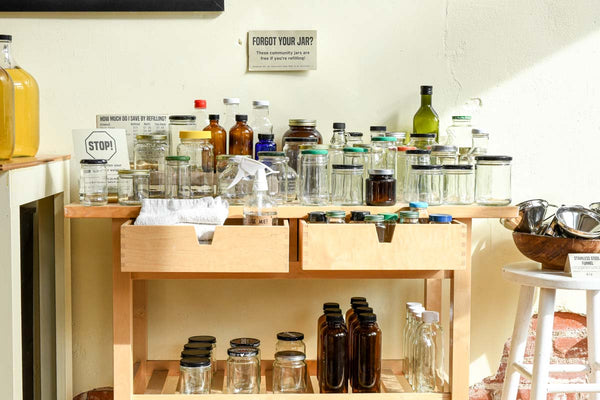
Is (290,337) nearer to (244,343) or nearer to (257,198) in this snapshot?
(244,343)

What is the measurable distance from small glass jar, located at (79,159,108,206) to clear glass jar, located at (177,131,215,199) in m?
0.22

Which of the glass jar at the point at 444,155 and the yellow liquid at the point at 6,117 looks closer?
the yellow liquid at the point at 6,117

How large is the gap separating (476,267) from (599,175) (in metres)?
0.50

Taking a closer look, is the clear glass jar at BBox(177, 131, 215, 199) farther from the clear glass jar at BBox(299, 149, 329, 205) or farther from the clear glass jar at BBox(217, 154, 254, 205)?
the clear glass jar at BBox(299, 149, 329, 205)

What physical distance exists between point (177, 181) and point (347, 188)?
1.52 feet

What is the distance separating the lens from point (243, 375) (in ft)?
7.26

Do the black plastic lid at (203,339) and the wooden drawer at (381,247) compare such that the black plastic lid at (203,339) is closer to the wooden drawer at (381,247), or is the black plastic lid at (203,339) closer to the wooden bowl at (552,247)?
the wooden drawer at (381,247)

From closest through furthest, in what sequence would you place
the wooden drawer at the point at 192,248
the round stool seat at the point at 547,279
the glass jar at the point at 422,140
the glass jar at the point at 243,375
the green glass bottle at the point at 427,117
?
1. the wooden drawer at the point at 192,248
2. the round stool seat at the point at 547,279
3. the glass jar at the point at 243,375
4. the glass jar at the point at 422,140
5. the green glass bottle at the point at 427,117

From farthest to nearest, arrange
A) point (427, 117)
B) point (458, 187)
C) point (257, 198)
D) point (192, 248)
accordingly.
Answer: point (427, 117) → point (458, 187) → point (257, 198) → point (192, 248)

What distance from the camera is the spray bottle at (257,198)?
81.2 inches

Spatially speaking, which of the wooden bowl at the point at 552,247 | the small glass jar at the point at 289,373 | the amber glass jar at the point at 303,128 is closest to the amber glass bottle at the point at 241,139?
the amber glass jar at the point at 303,128

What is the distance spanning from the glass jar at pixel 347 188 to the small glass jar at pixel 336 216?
0.13m

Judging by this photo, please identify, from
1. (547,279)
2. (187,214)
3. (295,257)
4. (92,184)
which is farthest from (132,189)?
(547,279)

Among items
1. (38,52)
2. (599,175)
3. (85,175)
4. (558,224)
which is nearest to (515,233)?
(558,224)
